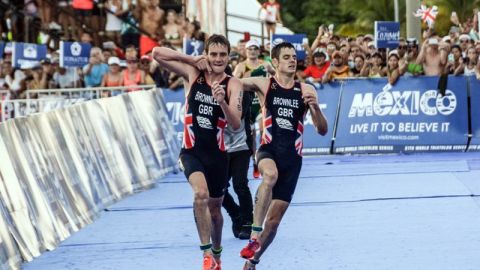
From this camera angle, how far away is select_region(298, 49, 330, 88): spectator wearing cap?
70.8 feet

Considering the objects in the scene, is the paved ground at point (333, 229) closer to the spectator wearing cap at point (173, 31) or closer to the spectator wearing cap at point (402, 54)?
the spectator wearing cap at point (402, 54)

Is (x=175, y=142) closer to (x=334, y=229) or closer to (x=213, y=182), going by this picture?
(x=334, y=229)

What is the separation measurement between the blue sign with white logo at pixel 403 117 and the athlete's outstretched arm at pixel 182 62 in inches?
477

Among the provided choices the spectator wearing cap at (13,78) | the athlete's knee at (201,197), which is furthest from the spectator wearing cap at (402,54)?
the athlete's knee at (201,197)

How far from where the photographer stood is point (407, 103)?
70.0 feet

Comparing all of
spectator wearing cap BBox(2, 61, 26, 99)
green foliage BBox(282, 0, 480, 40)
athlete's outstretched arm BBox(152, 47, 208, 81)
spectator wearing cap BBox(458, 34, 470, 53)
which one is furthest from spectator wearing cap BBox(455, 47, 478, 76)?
green foliage BBox(282, 0, 480, 40)

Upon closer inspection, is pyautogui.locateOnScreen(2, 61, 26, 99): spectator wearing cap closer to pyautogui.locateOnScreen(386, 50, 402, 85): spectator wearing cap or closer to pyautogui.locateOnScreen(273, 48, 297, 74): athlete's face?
pyautogui.locateOnScreen(386, 50, 402, 85): spectator wearing cap

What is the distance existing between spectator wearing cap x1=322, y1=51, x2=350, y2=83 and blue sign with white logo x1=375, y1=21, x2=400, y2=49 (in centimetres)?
73

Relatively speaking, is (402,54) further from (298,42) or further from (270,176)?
(270,176)

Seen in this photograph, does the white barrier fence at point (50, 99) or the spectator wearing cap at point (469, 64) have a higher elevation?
the spectator wearing cap at point (469, 64)

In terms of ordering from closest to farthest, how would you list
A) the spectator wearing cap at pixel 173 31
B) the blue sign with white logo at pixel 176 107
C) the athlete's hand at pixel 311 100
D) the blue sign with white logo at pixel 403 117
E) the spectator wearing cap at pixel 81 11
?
the athlete's hand at pixel 311 100 < the blue sign with white logo at pixel 403 117 < the blue sign with white logo at pixel 176 107 < the spectator wearing cap at pixel 173 31 < the spectator wearing cap at pixel 81 11

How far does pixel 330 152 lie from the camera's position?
21.8 meters

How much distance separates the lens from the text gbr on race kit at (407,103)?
2120 centimetres

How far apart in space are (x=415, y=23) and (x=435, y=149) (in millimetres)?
4758
